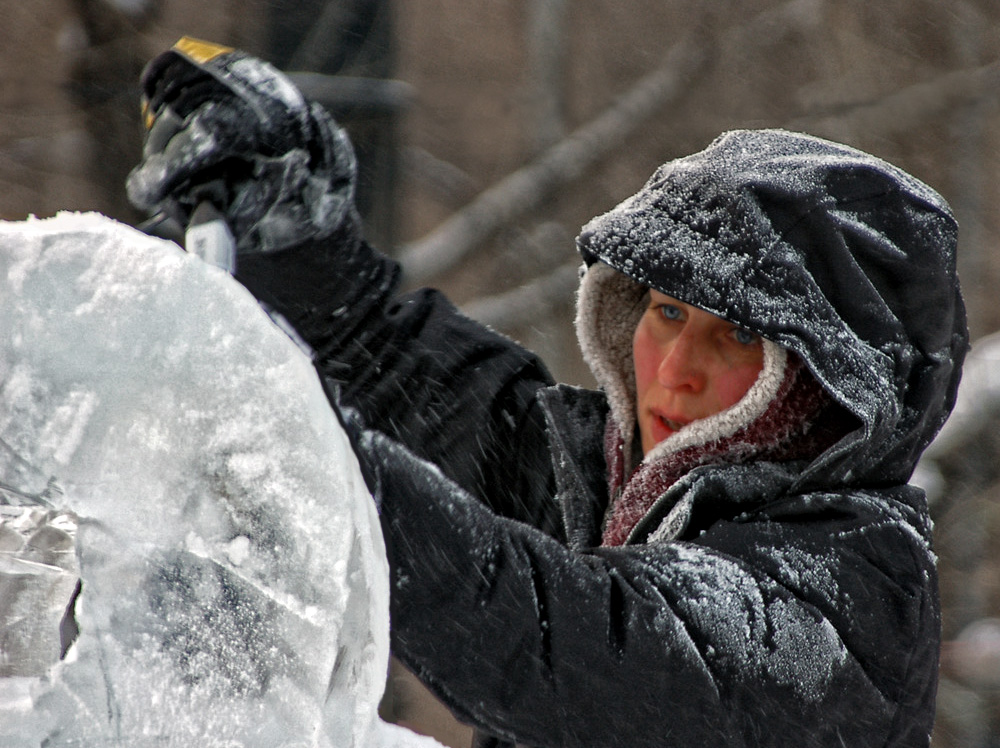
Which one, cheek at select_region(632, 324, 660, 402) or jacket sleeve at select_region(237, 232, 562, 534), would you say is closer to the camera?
cheek at select_region(632, 324, 660, 402)

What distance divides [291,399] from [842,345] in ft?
2.70

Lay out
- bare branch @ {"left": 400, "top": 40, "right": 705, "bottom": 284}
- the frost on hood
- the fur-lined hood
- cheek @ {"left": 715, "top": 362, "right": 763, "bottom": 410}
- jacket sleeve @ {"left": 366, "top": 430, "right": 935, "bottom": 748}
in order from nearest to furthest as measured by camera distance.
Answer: the frost on hood
jacket sleeve @ {"left": 366, "top": 430, "right": 935, "bottom": 748}
the fur-lined hood
cheek @ {"left": 715, "top": 362, "right": 763, "bottom": 410}
bare branch @ {"left": 400, "top": 40, "right": 705, "bottom": 284}

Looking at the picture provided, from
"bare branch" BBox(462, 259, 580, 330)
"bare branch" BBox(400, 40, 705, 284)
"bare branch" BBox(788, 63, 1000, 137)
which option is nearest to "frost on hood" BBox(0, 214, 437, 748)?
"bare branch" BBox(400, 40, 705, 284)

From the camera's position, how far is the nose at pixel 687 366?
154cm

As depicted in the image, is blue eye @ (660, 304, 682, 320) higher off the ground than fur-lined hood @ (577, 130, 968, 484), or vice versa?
fur-lined hood @ (577, 130, 968, 484)

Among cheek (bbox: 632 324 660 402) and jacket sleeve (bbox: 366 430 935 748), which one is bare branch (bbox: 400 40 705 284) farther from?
jacket sleeve (bbox: 366 430 935 748)

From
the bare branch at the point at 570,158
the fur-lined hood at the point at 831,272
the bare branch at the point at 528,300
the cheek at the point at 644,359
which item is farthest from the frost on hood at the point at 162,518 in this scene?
the bare branch at the point at 528,300

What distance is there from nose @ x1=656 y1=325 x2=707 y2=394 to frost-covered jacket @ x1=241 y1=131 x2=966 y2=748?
0.10m

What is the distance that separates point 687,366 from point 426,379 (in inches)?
19.2

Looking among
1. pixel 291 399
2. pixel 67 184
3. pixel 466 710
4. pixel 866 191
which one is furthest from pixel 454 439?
pixel 67 184

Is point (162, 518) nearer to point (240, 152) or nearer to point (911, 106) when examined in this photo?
point (240, 152)

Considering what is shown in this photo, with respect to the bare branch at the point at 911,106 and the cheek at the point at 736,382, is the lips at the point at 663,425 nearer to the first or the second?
the cheek at the point at 736,382

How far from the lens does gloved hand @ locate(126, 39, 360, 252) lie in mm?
1576

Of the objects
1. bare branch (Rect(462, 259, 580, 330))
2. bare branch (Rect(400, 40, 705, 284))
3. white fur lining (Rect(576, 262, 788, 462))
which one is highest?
white fur lining (Rect(576, 262, 788, 462))
